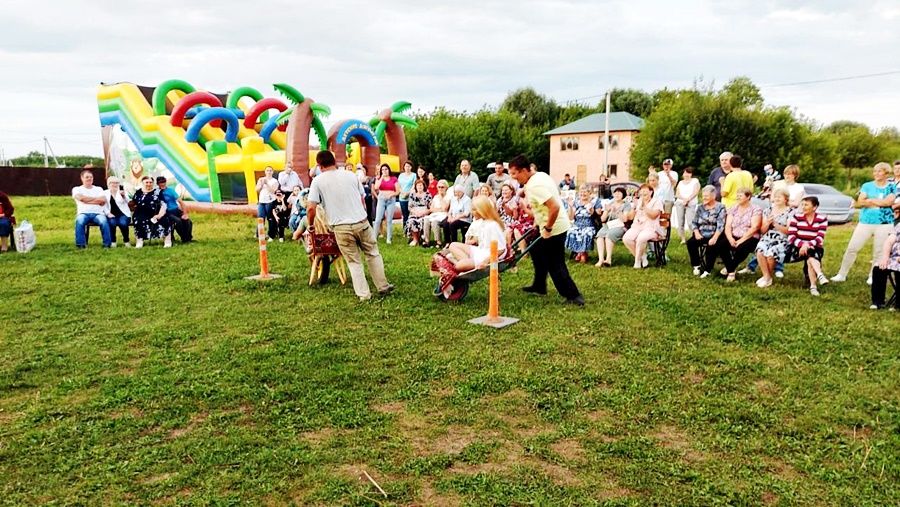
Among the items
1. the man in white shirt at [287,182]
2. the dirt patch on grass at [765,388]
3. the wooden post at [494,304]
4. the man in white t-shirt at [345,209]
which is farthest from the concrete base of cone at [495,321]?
the man in white shirt at [287,182]

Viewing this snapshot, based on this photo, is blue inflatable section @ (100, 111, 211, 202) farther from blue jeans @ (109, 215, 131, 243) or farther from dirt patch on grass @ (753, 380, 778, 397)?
dirt patch on grass @ (753, 380, 778, 397)

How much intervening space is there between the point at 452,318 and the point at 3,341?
4.49 metres

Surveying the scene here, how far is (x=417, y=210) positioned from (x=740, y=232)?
20.4 ft

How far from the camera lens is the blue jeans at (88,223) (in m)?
12.2

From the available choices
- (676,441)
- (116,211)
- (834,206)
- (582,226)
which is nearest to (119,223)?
(116,211)

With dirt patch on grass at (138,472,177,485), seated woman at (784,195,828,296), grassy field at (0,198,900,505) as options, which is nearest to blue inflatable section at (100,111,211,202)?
Result: grassy field at (0,198,900,505)

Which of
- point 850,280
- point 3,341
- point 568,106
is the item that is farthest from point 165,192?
point 568,106

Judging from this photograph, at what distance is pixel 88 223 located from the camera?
12266 millimetres

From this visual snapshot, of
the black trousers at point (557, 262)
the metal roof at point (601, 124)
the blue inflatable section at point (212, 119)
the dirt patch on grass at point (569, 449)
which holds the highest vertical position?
the metal roof at point (601, 124)

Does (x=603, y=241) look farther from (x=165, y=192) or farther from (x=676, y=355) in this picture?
(x=165, y=192)

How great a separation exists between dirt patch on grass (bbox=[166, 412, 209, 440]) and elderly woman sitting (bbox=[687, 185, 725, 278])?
7167 millimetres

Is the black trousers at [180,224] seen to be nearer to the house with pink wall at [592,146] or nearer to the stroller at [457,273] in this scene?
the stroller at [457,273]

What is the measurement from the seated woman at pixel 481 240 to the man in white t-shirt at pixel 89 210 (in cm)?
841

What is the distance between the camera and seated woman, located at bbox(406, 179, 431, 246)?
12.5 metres
